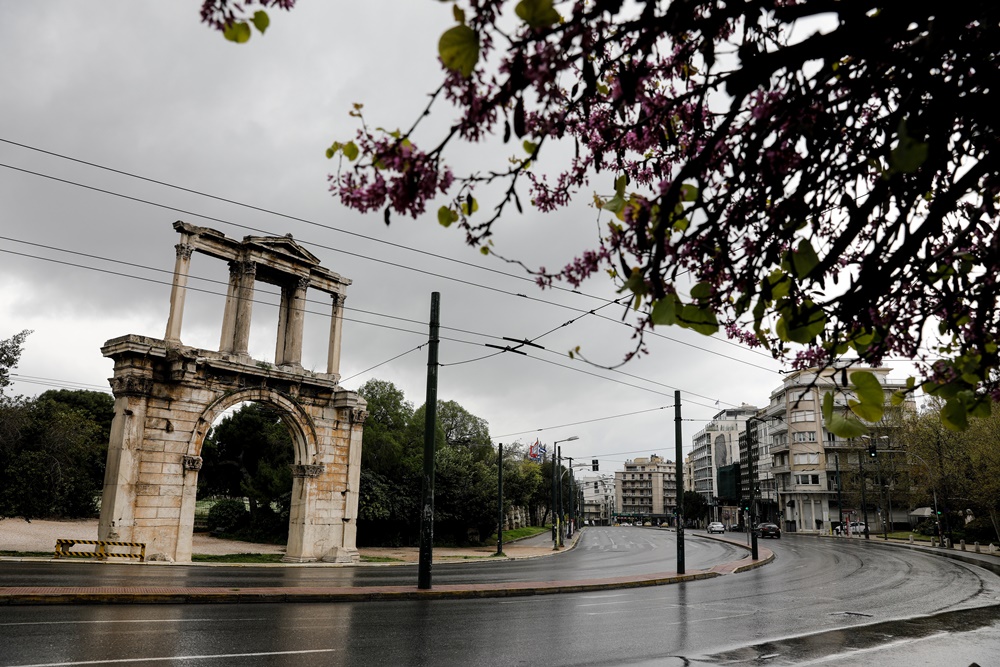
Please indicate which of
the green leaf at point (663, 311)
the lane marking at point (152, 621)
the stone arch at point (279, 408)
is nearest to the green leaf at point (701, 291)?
the green leaf at point (663, 311)

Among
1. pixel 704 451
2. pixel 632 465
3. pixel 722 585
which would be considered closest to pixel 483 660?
pixel 722 585

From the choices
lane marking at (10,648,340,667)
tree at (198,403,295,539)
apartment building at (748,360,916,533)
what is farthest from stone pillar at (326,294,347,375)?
apartment building at (748,360,916,533)

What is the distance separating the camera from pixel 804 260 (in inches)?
129

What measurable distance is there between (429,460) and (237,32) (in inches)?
621

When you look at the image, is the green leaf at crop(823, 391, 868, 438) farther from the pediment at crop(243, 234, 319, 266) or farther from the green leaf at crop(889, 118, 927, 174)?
the pediment at crop(243, 234, 319, 266)

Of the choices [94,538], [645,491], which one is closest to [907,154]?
[94,538]

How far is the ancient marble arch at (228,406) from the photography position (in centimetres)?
2381

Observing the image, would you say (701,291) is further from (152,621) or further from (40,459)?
(40,459)

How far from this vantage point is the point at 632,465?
190750mm

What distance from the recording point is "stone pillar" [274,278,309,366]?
95.5 feet

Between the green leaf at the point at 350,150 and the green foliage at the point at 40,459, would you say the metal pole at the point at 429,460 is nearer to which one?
the green leaf at the point at 350,150

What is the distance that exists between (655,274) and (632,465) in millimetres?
195224

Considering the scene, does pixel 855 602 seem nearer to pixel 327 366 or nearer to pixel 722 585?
pixel 722 585

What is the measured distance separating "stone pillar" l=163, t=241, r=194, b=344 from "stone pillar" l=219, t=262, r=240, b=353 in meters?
1.99
